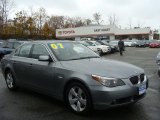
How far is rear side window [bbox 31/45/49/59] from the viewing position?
21.5 ft

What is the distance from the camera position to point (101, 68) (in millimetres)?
5469

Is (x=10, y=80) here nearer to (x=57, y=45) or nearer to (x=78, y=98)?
(x=57, y=45)

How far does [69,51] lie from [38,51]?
83 cm

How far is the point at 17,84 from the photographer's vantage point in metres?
7.59

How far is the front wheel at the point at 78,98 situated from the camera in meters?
5.31

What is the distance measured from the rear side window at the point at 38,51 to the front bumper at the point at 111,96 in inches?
74.0

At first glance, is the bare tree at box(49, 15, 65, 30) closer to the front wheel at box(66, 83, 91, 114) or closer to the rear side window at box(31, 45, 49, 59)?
the rear side window at box(31, 45, 49, 59)

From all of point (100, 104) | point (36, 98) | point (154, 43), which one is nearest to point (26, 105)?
point (36, 98)

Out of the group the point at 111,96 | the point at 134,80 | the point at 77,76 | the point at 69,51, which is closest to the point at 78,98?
the point at 77,76

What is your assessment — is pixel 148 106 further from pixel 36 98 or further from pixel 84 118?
pixel 36 98

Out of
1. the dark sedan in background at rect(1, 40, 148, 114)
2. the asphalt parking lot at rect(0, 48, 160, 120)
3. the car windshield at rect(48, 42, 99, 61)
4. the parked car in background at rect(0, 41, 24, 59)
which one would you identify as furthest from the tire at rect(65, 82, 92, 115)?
the parked car in background at rect(0, 41, 24, 59)

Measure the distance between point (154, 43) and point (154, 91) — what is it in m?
40.3

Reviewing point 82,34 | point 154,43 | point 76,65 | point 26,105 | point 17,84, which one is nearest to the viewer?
point 76,65

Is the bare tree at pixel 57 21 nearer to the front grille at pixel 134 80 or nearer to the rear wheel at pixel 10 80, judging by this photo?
the rear wheel at pixel 10 80
